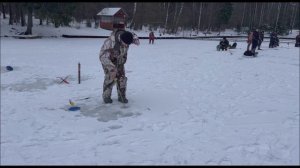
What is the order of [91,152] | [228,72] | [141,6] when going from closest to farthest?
1. [91,152]
2. [228,72]
3. [141,6]

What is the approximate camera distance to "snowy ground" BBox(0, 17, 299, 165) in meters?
5.36

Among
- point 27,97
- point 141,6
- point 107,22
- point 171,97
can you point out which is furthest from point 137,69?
point 141,6

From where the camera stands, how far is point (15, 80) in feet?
36.3

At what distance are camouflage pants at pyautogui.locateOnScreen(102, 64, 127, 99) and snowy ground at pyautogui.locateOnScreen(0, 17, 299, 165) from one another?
1.30 ft

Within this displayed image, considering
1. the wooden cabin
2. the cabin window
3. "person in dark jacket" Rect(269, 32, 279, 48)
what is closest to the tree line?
the cabin window

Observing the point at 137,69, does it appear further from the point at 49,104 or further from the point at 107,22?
the point at 107,22

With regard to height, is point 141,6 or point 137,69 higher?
point 141,6

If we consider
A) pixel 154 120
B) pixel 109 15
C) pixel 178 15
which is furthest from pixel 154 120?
pixel 178 15

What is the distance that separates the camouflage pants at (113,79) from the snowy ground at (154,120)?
1.30 ft

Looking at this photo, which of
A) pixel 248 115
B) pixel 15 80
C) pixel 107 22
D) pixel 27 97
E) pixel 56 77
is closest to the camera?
pixel 248 115

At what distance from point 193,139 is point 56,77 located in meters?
7.36

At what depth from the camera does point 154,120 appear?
23.7 feet

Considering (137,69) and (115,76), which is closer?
(115,76)

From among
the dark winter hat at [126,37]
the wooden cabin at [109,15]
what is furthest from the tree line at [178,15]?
the dark winter hat at [126,37]
